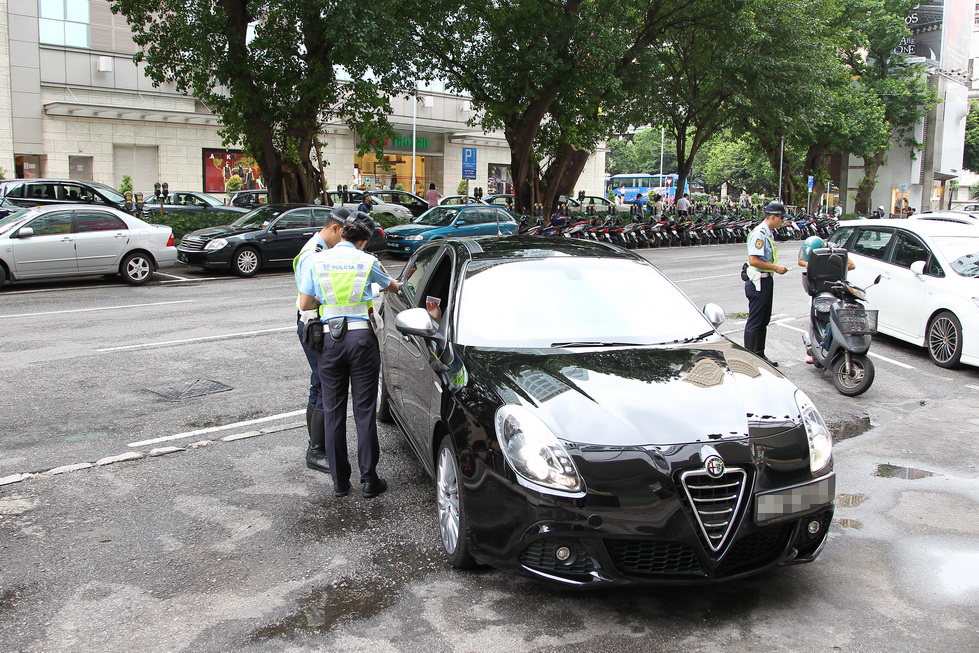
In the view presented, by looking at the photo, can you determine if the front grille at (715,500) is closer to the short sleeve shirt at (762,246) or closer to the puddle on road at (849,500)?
the puddle on road at (849,500)

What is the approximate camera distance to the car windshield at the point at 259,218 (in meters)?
18.7

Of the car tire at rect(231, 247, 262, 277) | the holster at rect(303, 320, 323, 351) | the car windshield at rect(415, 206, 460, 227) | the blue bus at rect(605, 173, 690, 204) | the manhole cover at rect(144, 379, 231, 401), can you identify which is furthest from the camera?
the blue bus at rect(605, 173, 690, 204)

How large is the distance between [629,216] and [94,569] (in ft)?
101

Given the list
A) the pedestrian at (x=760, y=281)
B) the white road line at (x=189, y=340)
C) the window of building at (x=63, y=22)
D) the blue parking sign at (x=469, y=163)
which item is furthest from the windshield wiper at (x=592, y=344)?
the window of building at (x=63, y=22)

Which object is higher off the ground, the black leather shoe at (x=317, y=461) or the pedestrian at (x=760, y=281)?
the pedestrian at (x=760, y=281)

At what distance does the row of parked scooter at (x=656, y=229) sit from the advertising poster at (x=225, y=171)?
1781cm

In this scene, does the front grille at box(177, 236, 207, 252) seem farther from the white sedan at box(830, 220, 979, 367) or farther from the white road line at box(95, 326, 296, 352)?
the white sedan at box(830, 220, 979, 367)

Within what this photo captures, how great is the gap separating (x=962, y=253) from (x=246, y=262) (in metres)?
13.6

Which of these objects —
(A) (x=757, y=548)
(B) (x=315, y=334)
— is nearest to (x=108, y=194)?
(B) (x=315, y=334)

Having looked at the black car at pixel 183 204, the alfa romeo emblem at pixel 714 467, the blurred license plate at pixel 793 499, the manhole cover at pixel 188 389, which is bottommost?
the manhole cover at pixel 188 389

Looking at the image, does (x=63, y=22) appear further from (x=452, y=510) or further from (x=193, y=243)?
(x=452, y=510)

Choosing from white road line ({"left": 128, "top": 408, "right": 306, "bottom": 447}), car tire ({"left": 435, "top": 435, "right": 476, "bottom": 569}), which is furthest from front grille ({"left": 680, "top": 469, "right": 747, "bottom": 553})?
white road line ({"left": 128, "top": 408, "right": 306, "bottom": 447})

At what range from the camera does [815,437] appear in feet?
13.2

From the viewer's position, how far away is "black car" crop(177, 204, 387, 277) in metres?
17.8
